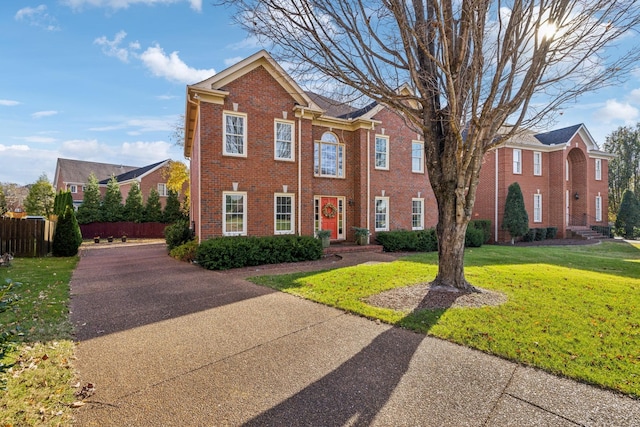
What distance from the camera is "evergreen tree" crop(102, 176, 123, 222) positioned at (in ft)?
87.7

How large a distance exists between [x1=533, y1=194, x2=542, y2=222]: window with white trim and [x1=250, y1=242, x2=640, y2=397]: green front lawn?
519 inches

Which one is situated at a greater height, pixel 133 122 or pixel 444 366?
pixel 133 122

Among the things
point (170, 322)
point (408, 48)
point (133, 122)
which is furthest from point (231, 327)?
point (133, 122)

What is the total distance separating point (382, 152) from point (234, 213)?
834cm

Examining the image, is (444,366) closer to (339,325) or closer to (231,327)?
(339,325)

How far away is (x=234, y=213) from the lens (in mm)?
12383

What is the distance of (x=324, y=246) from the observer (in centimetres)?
1388

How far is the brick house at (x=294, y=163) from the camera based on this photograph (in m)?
12.0

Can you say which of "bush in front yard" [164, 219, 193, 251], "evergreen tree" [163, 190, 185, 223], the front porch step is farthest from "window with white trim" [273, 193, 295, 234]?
"evergreen tree" [163, 190, 185, 223]

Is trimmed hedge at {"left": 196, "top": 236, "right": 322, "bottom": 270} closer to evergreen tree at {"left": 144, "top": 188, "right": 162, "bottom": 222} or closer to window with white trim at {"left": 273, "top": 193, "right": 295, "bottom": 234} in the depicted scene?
window with white trim at {"left": 273, "top": 193, "right": 295, "bottom": 234}

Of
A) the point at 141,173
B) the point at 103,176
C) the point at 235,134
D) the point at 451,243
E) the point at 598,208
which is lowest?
the point at 451,243

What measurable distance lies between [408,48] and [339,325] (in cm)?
508

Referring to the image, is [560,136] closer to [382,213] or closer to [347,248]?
[382,213]

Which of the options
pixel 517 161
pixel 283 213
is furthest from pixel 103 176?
pixel 517 161
